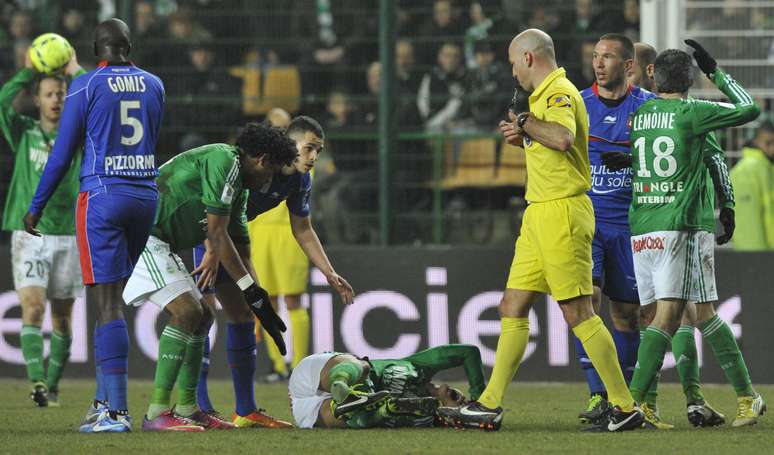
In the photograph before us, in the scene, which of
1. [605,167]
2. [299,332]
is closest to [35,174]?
[299,332]

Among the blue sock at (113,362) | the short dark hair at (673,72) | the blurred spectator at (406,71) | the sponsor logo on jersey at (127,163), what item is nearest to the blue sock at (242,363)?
the blue sock at (113,362)

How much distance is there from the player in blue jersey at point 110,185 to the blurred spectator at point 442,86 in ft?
16.9

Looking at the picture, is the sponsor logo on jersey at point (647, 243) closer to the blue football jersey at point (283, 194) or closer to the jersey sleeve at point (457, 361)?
the jersey sleeve at point (457, 361)

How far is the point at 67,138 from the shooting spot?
8.34 m

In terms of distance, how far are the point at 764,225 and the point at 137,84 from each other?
6.82m

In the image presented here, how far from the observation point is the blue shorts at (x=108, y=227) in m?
8.22

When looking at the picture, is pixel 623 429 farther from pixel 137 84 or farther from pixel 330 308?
pixel 330 308

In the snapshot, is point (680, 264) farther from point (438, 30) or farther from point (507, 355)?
point (438, 30)

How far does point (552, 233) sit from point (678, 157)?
1.06m

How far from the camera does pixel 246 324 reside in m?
8.80

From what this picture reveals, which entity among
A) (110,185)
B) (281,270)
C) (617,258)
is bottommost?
(281,270)

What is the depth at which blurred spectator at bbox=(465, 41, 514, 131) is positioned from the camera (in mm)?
13383

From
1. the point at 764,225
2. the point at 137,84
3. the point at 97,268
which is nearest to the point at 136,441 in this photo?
the point at 97,268

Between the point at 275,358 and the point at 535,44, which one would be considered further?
the point at 275,358
